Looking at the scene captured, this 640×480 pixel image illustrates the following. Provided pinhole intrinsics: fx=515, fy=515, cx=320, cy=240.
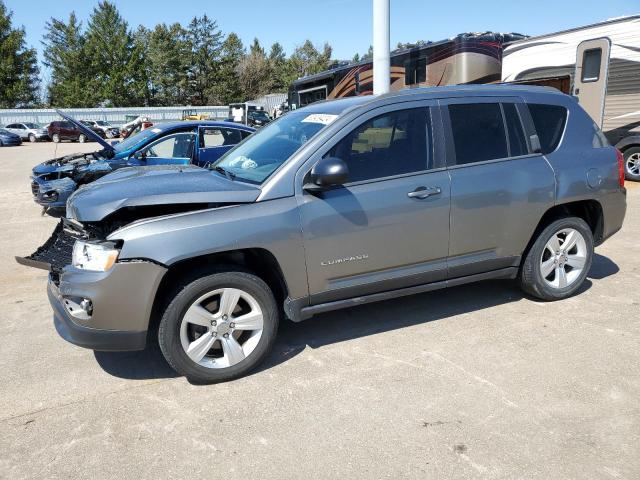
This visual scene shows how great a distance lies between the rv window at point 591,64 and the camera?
34.1 feet

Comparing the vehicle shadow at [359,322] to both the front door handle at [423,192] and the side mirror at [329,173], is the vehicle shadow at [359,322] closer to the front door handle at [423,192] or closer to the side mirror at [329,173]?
the front door handle at [423,192]

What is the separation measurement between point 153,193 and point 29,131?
43.2m

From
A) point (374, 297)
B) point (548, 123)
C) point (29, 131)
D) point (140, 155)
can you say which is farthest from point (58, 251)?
point (29, 131)

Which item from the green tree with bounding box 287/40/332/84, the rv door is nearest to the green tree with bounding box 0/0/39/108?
the green tree with bounding box 287/40/332/84

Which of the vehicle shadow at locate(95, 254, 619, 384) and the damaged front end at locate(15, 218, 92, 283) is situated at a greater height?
the damaged front end at locate(15, 218, 92, 283)

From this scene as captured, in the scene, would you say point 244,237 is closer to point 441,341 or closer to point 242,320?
point 242,320

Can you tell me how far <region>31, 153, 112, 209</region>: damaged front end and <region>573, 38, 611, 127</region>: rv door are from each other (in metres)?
9.28

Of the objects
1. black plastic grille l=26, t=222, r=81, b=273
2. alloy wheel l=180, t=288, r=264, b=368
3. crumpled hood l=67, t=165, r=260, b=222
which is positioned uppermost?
crumpled hood l=67, t=165, r=260, b=222

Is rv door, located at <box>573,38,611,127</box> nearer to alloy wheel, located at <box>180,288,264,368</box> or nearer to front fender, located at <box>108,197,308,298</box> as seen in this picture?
front fender, located at <box>108,197,308,298</box>

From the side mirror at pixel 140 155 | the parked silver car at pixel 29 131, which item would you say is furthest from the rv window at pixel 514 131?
the parked silver car at pixel 29 131

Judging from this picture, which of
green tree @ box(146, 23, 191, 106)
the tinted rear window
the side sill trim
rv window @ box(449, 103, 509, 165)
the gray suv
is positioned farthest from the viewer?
green tree @ box(146, 23, 191, 106)

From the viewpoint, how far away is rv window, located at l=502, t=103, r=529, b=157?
4211 millimetres

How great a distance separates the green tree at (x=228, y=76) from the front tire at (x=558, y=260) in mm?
70277

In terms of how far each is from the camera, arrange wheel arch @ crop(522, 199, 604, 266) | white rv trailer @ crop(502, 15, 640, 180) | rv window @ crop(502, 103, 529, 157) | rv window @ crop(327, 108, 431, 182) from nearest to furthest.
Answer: rv window @ crop(327, 108, 431, 182)
rv window @ crop(502, 103, 529, 157)
wheel arch @ crop(522, 199, 604, 266)
white rv trailer @ crop(502, 15, 640, 180)
